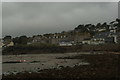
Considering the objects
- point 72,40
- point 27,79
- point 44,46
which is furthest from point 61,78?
point 72,40

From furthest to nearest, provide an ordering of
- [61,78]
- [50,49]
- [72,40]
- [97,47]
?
[72,40], [50,49], [97,47], [61,78]

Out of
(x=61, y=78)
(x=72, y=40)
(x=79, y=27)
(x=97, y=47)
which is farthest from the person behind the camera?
(x=79, y=27)

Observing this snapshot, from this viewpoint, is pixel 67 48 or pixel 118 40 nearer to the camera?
pixel 67 48

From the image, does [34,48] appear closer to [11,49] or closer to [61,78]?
[11,49]

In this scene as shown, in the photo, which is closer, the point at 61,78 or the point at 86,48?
the point at 61,78

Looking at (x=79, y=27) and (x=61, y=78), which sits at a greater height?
(x=79, y=27)

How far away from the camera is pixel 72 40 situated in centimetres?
9188

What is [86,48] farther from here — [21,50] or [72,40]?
[72,40]

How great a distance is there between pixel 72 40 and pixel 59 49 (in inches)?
1119

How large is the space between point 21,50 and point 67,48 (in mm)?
15787

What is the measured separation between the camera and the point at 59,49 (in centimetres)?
6419

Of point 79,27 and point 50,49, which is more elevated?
point 79,27

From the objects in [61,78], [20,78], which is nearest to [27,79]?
[20,78]

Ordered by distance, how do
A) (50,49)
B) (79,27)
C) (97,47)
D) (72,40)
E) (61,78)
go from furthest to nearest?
(79,27) < (72,40) < (50,49) < (97,47) < (61,78)
